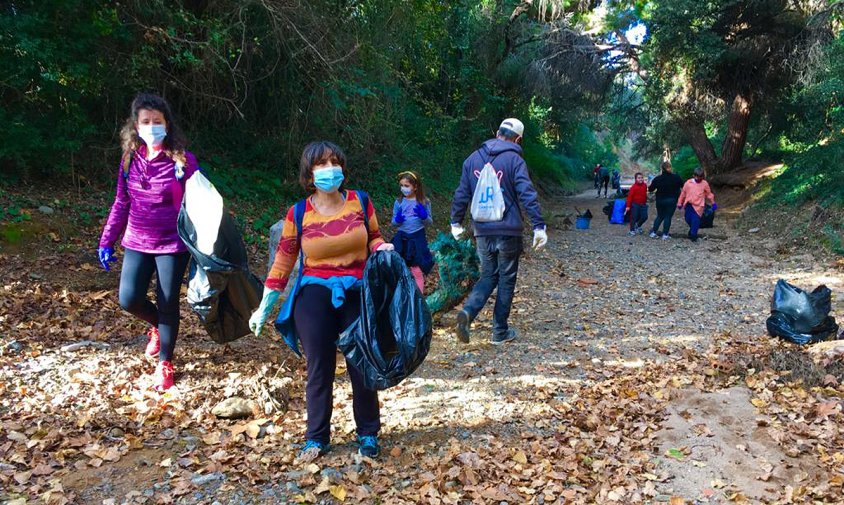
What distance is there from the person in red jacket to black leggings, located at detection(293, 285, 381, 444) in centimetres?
1213

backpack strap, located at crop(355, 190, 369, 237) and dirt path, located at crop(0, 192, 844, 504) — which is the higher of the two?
backpack strap, located at crop(355, 190, 369, 237)

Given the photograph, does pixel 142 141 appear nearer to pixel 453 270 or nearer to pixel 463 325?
pixel 463 325

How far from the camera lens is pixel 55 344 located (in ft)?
15.8

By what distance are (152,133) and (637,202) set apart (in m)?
12.3

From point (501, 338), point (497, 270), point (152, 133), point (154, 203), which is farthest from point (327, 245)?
point (501, 338)

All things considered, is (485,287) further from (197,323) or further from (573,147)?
(573,147)

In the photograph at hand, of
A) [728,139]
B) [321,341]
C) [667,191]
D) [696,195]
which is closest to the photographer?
[321,341]

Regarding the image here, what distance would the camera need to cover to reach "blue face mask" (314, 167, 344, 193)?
3221mm

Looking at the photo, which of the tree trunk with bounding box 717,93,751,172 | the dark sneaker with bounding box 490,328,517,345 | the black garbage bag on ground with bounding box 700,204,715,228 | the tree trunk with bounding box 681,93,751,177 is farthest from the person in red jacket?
the dark sneaker with bounding box 490,328,517,345

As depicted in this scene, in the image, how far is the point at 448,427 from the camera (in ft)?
12.7

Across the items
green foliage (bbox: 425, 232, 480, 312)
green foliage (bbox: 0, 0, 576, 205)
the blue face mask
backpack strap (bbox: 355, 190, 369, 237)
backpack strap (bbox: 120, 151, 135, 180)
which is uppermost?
green foliage (bbox: 0, 0, 576, 205)

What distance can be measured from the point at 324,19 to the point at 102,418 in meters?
7.10

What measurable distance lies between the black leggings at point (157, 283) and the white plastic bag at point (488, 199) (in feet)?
8.14

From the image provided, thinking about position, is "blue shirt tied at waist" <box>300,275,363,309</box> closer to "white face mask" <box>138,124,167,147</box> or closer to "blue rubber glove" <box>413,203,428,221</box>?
"white face mask" <box>138,124,167,147</box>
